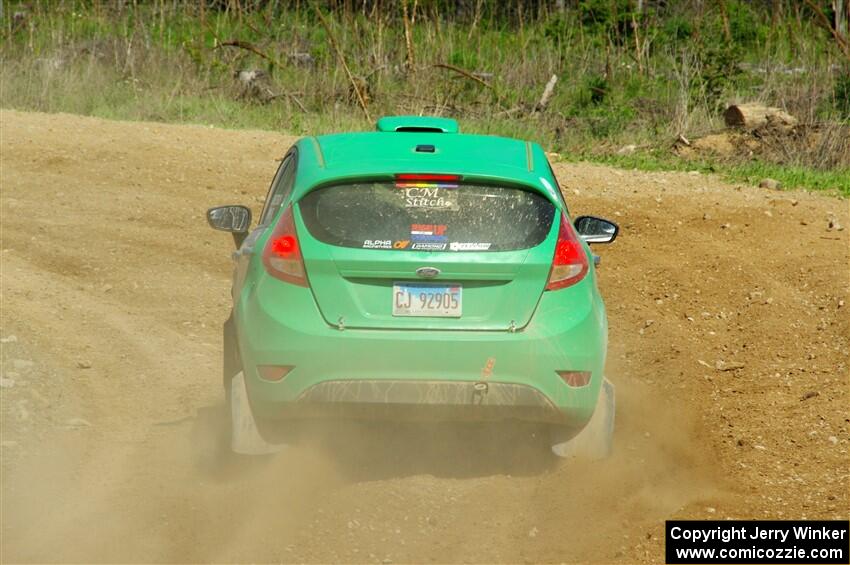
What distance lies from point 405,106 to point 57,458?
11129 mm

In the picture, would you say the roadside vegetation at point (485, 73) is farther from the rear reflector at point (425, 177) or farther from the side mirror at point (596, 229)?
the rear reflector at point (425, 177)

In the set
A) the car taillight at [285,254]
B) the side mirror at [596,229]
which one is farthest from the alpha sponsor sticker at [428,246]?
the side mirror at [596,229]

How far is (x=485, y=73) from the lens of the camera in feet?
59.8

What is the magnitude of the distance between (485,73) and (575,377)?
1278cm

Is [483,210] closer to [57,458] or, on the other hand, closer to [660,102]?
[57,458]

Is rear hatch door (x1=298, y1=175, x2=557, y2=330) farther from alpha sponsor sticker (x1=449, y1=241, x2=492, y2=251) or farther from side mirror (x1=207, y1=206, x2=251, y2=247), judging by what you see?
side mirror (x1=207, y1=206, x2=251, y2=247)

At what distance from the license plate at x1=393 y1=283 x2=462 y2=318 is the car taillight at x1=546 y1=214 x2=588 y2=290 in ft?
1.39

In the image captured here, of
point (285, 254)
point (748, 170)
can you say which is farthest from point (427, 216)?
point (748, 170)

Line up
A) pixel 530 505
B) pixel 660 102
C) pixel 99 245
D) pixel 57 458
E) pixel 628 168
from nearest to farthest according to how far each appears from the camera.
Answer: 1. pixel 530 505
2. pixel 57 458
3. pixel 99 245
4. pixel 628 168
5. pixel 660 102

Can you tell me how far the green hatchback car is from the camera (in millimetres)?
5676

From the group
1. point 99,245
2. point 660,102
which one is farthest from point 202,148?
point 660,102

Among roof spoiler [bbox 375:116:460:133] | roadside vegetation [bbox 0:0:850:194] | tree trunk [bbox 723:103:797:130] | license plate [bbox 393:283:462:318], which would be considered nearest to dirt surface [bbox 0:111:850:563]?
license plate [bbox 393:283:462:318]

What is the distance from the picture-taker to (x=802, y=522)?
19.0ft

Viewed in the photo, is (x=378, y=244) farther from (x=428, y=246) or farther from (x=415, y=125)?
(x=415, y=125)
